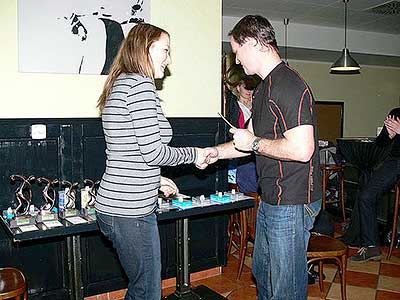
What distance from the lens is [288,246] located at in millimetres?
1812

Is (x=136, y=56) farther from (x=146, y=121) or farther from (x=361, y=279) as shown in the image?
(x=361, y=279)

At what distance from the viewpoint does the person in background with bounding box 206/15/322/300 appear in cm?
175

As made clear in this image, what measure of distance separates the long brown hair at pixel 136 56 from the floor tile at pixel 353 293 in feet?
7.11

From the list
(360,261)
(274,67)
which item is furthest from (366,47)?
(274,67)

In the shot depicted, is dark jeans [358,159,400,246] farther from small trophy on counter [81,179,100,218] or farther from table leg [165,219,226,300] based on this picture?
small trophy on counter [81,179,100,218]

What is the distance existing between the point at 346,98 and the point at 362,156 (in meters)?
3.89

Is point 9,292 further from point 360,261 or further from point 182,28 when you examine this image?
point 360,261

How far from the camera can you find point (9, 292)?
204 cm

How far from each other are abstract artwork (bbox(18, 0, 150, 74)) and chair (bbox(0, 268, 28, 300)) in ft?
3.86

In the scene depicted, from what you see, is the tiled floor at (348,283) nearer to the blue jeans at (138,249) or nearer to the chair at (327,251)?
the chair at (327,251)

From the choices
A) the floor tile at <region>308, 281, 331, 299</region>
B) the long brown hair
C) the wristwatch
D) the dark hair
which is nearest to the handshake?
the wristwatch

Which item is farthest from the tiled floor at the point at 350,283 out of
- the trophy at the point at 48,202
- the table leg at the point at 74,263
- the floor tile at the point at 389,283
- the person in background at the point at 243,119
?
the trophy at the point at 48,202

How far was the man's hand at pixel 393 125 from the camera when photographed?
3.99 meters

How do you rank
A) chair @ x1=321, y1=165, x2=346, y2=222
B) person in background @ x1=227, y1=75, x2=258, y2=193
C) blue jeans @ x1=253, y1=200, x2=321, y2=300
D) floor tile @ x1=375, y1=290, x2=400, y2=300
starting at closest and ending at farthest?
blue jeans @ x1=253, y1=200, x2=321, y2=300
floor tile @ x1=375, y1=290, x2=400, y2=300
person in background @ x1=227, y1=75, x2=258, y2=193
chair @ x1=321, y1=165, x2=346, y2=222
